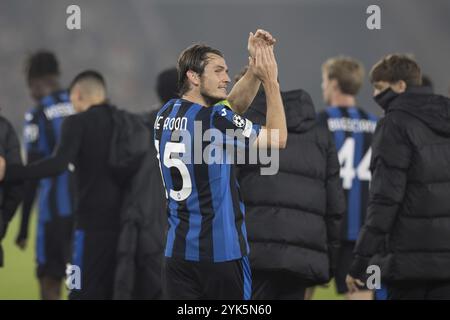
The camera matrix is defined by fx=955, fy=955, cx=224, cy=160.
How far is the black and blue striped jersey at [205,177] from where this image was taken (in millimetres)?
3971

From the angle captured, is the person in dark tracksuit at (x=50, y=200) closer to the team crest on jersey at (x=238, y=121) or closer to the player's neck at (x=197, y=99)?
the player's neck at (x=197, y=99)

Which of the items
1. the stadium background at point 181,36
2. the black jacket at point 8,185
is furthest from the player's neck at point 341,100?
the stadium background at point 181,36

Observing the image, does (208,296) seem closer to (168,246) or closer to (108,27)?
(168,246)

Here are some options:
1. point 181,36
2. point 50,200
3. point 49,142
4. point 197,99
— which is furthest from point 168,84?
point 181,36

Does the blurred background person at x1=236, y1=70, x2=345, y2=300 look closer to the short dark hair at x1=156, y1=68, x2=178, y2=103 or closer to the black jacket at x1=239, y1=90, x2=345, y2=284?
Result: the black jacket at x1=239, y1=90, x2=345, y2=284

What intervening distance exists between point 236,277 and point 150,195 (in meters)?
2.40

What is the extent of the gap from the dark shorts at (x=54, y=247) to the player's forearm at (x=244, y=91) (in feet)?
11.2

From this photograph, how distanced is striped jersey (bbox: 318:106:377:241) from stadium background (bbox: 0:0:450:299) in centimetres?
1425

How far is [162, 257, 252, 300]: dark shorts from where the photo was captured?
13.1 ft

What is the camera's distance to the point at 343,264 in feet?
22.7

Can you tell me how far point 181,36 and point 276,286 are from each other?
1923 cm
